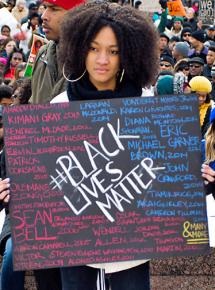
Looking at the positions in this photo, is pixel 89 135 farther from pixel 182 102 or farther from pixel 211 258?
pixel 211 258

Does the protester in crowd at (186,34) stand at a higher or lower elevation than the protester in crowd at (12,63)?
higher

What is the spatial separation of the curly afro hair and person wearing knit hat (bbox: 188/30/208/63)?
1045cm

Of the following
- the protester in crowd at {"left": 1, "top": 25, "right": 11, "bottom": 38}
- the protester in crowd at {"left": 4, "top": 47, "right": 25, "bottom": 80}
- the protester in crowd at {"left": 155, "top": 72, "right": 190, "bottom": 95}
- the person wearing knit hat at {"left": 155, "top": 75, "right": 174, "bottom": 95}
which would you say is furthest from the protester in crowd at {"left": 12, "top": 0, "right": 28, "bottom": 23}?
the person wearing knit hat at {"left": 155, "top": 75, "right": 174, "bottom": 95}

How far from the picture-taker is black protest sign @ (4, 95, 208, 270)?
13.4ft

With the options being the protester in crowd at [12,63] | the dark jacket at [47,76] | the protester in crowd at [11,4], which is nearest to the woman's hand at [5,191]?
the dark jacket at [47,76]

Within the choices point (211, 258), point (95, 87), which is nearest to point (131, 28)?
point (95, 87)

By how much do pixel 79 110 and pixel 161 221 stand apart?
1.94ft

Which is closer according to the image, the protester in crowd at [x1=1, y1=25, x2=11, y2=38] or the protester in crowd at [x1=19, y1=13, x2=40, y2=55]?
the protester in crowd at [x1=19, y1=13, x2=40, y2=55]

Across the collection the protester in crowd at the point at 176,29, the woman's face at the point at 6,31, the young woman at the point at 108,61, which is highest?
the protester in crowd at the point at 176,29

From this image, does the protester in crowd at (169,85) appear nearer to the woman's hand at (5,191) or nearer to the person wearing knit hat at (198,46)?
the woman's hand at (5,191)

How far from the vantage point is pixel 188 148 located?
4125 mm

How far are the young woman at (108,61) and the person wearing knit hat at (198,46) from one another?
34.4ft

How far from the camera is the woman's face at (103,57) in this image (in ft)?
14.0

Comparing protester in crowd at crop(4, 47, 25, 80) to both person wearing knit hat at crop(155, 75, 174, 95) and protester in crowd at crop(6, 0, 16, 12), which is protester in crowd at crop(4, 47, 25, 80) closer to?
person wearing knit hat at crop(155, 75, 174, 95)
